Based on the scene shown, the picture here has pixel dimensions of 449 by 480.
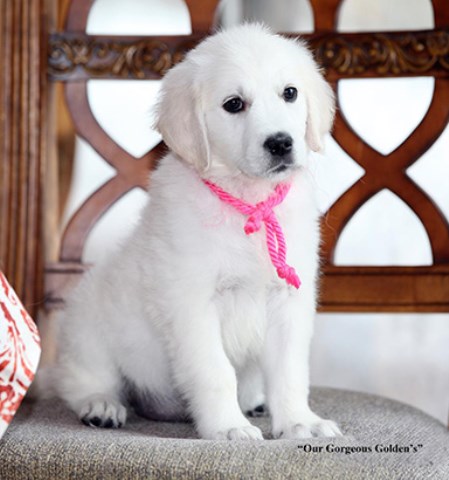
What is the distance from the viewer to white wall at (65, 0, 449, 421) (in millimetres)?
2354

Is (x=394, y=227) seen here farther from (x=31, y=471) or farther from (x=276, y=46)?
(x=31, y=471)

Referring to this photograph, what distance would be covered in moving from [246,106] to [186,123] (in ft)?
0.37

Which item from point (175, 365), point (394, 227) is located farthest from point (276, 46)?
point (394, 227)

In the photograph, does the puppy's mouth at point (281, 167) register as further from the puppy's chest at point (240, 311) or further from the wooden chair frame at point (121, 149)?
the wooden chair frame at point (121, 149)

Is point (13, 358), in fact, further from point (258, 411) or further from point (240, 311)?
point (258, 411)

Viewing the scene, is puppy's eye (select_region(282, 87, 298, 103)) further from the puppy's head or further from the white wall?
the white wall

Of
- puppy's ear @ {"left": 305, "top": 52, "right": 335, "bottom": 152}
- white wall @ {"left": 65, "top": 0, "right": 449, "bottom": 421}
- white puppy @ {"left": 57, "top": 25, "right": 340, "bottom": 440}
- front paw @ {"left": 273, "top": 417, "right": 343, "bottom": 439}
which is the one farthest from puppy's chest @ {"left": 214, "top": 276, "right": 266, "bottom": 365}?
white wall @ {"left": 65, "top": 0, "right": 449, "bottom": 421}

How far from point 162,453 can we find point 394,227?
6.45 ft

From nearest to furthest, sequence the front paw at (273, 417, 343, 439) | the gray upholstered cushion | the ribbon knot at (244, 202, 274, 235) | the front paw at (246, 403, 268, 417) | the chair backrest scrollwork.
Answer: the gray upholstered cushion, the front paw at (273, 417, 343, 439), the ribbon knot at (244, 202, 274, 235), the front paw at (246, 403, 268, 417), the chair backrest scrollwork

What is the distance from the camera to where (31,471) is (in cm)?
133

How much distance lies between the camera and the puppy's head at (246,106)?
62.1 inches

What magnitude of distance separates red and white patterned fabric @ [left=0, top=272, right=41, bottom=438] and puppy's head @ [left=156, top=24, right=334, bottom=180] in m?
0.48

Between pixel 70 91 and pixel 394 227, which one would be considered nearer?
pixel 70 91

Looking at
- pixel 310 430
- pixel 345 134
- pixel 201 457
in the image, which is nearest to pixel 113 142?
pixel 345 134
